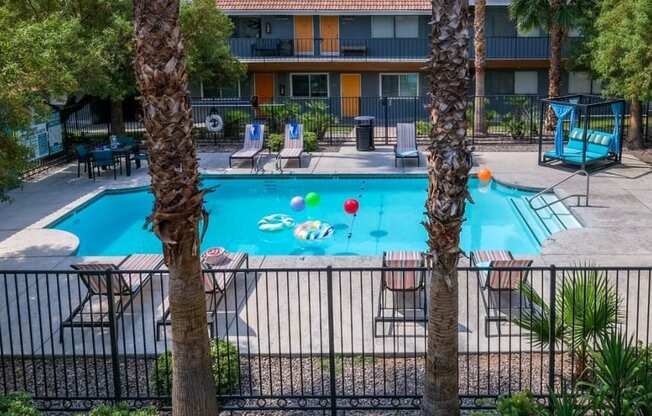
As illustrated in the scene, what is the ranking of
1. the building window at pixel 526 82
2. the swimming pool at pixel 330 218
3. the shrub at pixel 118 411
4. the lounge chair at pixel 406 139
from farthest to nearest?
the building window at pixel 526 82 → the lounge chair at pixel 406 139 → the swimming pool at pixel 330 218 → the shrub at pixel 118 411

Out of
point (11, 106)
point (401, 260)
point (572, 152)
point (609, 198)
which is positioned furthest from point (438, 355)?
point (572, 152)

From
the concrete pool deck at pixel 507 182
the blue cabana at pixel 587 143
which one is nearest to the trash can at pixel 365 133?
the concrete pool deck at pixel 507 182

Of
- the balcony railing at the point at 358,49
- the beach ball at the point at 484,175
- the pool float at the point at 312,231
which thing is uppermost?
the balcony railing at the point at 358,49

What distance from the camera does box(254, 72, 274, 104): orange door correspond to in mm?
36625

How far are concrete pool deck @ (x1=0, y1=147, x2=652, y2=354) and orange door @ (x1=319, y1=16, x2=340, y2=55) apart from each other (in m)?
11.4

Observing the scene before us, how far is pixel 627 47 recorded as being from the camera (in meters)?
21.0

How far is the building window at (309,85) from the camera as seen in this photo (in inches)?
1436

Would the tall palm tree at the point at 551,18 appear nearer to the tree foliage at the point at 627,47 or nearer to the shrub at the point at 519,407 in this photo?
the tree foliage at the point at 627,47

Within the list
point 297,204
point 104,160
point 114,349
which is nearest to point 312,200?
point 297,204

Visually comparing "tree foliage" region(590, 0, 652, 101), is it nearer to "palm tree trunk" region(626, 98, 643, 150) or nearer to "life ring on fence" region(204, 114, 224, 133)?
"palm tree trunk" region(626, 98, 643, 150)

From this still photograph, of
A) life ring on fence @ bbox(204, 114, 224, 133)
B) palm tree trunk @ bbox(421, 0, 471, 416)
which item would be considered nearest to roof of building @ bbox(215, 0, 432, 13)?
life ring on fence @ bbox(204, 114, 224, 133)

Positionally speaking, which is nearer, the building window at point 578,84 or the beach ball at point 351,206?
the beach ball at point 351,206

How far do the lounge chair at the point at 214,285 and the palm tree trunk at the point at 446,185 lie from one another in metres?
2.47

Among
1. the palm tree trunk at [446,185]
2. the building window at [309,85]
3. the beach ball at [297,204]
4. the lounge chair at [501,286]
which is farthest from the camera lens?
the building window at [309,85]
